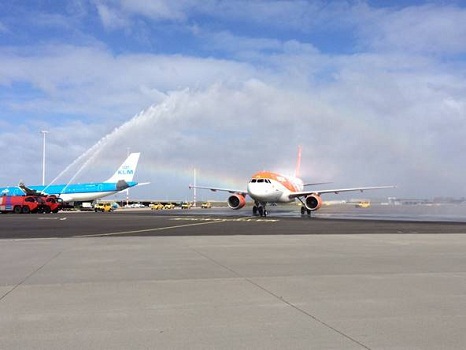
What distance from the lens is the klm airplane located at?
7394cm

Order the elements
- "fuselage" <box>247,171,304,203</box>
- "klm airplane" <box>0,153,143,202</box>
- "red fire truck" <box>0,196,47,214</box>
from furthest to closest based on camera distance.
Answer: "klm airplane" <box>0,153,143,202</box>
"red fire truck" <box>0,196,47,214</box>
"fuselage" <box>247,171,304,203</box>

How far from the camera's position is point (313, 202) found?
45375 millimetres

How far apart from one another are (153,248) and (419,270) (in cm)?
808

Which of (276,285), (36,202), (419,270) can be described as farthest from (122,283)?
(36,202)

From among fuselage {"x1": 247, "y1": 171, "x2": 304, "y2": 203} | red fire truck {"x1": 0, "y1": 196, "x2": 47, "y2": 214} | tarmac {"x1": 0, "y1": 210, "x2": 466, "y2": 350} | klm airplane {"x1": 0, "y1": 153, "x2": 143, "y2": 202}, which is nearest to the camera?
tarmac {"x1": 0, "y1": 210, "x2": 466, "y2": 350}

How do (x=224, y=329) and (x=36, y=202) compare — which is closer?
(x=224, y=329)

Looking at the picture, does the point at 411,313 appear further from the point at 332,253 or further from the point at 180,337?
the point at 332,253

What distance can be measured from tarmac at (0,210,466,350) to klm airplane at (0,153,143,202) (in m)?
61.3

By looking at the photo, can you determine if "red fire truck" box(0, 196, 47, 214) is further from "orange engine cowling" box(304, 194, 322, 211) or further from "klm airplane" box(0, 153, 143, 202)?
"orange engine cowling" box(304, 194, 322, 211)

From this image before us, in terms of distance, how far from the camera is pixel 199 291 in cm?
825

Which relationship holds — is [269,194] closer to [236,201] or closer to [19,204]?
[236,201]

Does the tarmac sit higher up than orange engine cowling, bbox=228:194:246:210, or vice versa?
orange engine cowling, bbox=228:194:246:210

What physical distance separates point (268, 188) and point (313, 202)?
14.7ft

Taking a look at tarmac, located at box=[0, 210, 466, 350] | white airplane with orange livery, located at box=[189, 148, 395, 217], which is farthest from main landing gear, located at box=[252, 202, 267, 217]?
tarmac, located at box=[0, 210, 466, 350]
